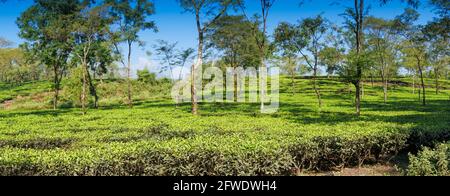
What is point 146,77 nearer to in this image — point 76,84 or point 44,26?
point 76,84

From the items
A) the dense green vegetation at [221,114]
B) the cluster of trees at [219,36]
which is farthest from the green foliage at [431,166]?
the cluster of trees at [219,36]

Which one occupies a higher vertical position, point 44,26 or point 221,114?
point 44,26

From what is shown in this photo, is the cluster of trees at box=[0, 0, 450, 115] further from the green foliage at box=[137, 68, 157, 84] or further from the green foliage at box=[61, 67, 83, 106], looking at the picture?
the green foliage at box=[137, 68, 157, 84]

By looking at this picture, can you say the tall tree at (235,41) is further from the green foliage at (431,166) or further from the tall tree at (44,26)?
the green foliage at (431,166)

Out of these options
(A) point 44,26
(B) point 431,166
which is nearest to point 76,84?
(A) point 44,26

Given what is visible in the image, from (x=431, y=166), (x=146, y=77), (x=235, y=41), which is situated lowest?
(x=431, y=166)

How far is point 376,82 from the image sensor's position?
88.2m

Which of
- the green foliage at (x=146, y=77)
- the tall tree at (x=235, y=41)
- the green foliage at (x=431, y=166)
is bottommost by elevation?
the green foliage at (x=431, y=166)

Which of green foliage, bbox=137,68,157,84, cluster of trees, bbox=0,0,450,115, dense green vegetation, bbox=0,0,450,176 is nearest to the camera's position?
dense green vegetation, bbox=0,0,450,176

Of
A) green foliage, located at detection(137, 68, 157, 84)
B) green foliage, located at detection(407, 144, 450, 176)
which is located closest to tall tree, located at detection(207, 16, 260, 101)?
green foliage, located at detection(137, 68, 157, 84)

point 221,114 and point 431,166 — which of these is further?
point 221,114

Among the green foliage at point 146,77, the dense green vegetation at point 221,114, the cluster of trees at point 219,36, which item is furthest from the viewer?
the green foliage at point 146,77

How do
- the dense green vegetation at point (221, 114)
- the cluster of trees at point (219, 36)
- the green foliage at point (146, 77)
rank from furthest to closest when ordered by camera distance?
the green foliage at point (146, 77) < the cluster of trees at point (219, 36) < the dense green vegetation at point (221, 114)

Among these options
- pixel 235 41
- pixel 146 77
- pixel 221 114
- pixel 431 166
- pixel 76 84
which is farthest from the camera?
pixel 146 77
